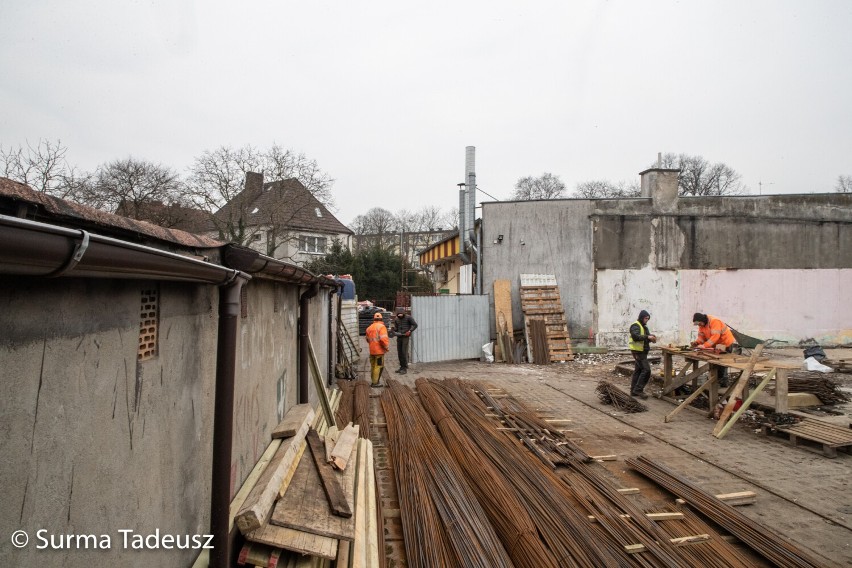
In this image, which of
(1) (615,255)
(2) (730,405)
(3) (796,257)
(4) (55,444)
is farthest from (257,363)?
(3) (796,257)

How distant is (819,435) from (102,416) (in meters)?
8.24

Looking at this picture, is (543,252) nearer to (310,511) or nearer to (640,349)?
(640,349)

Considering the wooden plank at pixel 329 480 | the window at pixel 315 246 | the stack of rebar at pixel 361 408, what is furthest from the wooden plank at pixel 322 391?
the window at pixel 315 246

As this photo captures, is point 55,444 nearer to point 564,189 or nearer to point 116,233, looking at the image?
point 116,233

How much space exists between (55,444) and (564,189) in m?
46.7

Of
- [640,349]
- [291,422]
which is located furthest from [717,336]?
[291,422]

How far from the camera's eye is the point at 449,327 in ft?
49.9

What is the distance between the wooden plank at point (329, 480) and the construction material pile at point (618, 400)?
630 centimetres

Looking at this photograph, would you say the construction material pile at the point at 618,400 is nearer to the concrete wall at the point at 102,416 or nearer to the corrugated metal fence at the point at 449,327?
the corrugated metal fence at the point at 449,327

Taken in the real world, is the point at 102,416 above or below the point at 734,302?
below

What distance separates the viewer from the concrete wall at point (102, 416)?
1421 mm

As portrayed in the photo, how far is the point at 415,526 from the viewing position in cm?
436

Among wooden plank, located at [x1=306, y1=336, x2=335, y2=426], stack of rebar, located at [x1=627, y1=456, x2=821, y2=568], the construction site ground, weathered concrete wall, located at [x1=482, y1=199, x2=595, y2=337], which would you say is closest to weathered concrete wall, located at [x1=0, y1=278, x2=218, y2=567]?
the construction site ground

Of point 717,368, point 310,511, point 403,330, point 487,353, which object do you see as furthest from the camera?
point 487,353
